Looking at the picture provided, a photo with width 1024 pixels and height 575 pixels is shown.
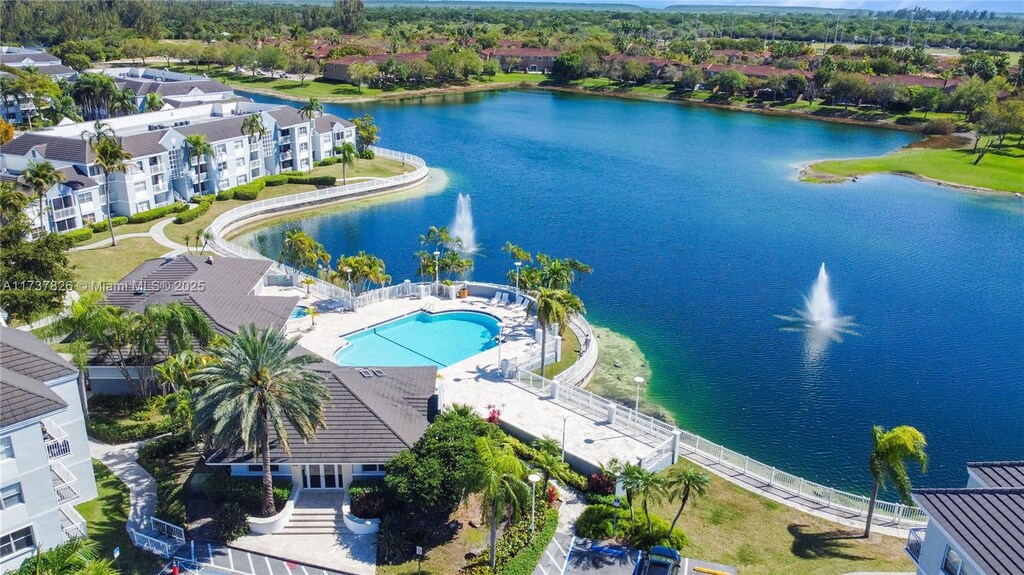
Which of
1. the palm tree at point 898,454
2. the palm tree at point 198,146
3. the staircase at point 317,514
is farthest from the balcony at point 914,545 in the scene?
the palm tree at point 198,146

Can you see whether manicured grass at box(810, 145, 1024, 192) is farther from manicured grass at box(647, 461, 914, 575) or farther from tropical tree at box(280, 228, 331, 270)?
manicured grass at box(647, 461, 914, 575)

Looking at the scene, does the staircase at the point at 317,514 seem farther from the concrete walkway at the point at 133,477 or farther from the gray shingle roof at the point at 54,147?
the gray shingle roof at the point at 54,147

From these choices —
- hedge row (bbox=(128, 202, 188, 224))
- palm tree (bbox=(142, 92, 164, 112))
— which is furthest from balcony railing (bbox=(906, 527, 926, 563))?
palm tree (bbox=(142, 92, 164, 112))

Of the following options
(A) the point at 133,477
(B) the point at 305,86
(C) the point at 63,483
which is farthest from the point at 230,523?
(B) the point at 305,86

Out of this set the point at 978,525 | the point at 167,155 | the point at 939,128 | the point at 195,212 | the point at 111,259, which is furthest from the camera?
the point at 939,128

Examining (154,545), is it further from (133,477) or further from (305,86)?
(305,86)

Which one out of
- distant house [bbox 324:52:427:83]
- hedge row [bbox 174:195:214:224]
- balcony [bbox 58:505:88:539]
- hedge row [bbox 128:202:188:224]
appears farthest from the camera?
distant house [bbox 324:52:427:83]

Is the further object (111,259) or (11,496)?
(111,259)
